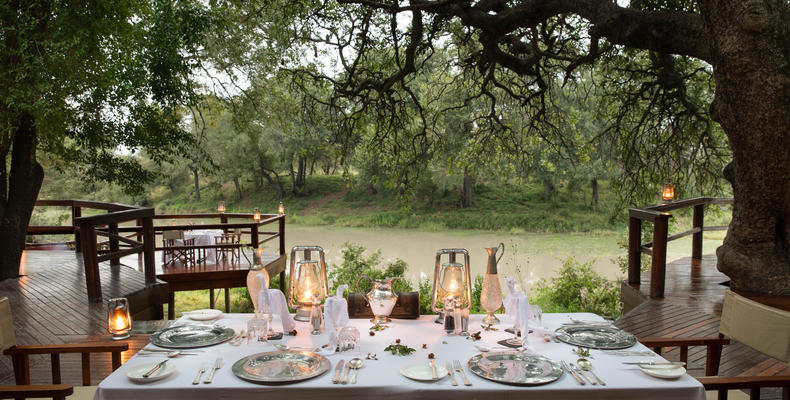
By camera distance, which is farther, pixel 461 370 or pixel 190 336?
pixel 190 336

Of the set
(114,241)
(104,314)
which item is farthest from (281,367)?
(114,241)

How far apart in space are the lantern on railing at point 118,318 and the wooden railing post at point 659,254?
4.24 meters

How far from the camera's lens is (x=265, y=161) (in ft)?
81.5

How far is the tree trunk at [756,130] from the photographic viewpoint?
4035mm

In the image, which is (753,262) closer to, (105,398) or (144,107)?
(105,398)

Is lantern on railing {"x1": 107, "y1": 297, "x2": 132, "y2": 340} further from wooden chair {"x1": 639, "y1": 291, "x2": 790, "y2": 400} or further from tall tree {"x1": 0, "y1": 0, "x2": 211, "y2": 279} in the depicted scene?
tall tree {"x1": 0, "y1": 0, "x2": 211, "y2": 279}

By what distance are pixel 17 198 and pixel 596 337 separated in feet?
22.1

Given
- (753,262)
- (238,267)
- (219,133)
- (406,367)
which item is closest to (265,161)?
(219,133)

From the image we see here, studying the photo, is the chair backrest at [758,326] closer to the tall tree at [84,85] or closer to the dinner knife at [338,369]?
the dinner knife at [338,369]

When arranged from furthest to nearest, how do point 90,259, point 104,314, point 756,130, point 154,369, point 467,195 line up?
1. point 467,195
2. point 90,259
3. point 104,314
4. point 756,130
5. point 154,369

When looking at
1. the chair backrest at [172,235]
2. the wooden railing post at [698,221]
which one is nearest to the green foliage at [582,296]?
the wooden railing post at [698,221]

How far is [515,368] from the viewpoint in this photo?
1.93 m

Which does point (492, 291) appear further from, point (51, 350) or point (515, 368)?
point (51, 350)

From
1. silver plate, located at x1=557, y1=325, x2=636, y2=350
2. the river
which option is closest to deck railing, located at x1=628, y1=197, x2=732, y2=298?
silver plate, located at x1=557, y1=325, x2=636, y2=350
